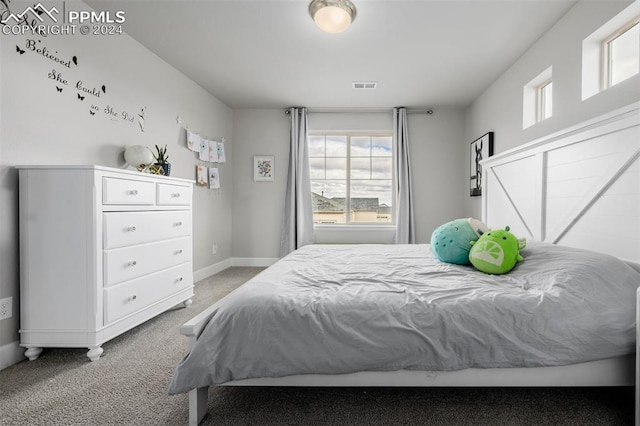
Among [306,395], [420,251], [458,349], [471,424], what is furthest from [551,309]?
[420,251]

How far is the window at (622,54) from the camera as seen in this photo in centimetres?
192

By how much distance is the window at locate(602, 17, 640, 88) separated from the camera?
1.92 m

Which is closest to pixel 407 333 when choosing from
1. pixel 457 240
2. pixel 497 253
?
pixel 497 253

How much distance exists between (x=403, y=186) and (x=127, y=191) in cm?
357

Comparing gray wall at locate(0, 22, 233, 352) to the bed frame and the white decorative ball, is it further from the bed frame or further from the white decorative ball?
the bed frame

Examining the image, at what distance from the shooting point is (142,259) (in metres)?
2.26

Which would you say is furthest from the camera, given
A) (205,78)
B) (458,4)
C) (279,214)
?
(279,214)

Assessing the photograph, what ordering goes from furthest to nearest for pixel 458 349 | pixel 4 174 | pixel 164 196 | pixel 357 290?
pixel 164 196 → pixel 4 174 → pixel 357 290 → pixel 458 349

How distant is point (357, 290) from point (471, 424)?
72 cm

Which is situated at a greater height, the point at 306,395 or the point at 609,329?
the point at 609,329

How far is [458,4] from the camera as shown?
226 cm

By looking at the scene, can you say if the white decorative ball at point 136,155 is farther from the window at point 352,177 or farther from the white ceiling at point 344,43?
the window at point 352,177

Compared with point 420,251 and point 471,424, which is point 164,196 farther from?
point 471,424

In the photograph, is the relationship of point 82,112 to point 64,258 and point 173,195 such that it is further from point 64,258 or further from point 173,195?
point 64,258
